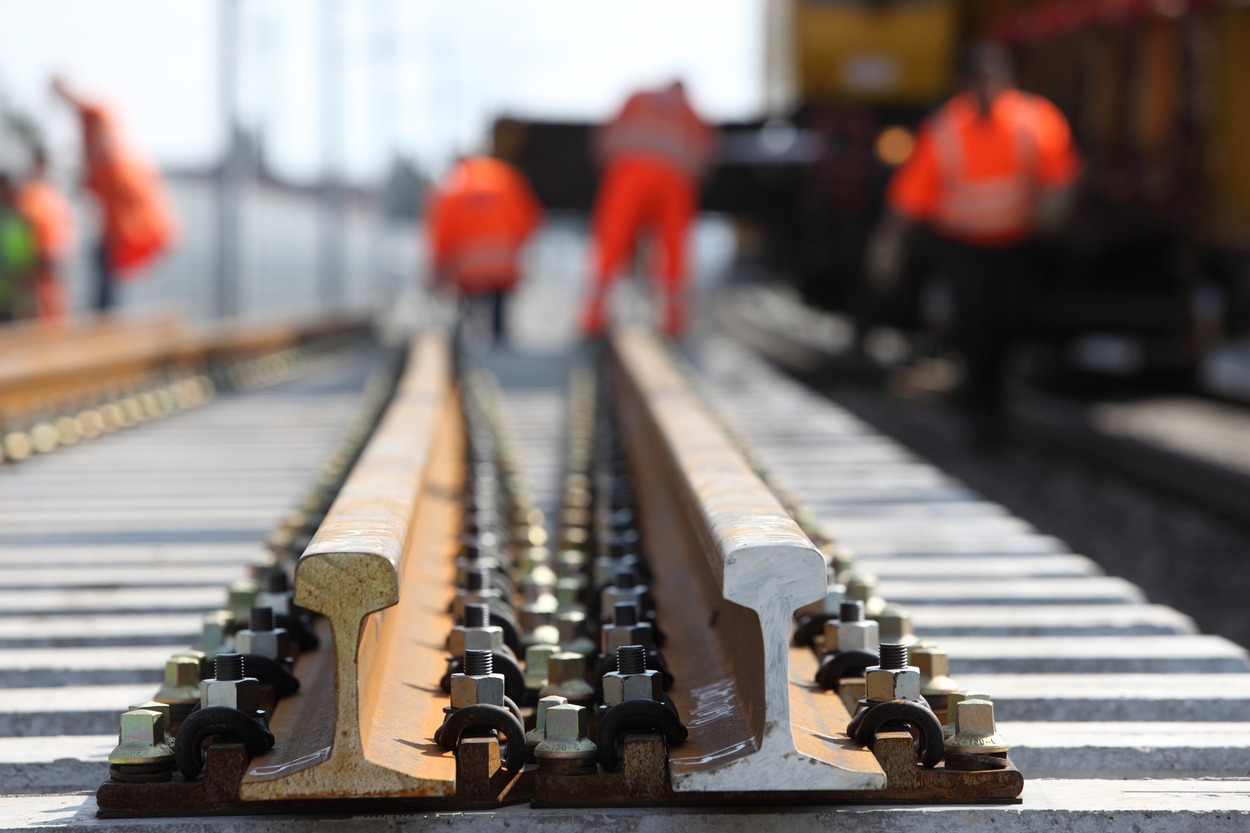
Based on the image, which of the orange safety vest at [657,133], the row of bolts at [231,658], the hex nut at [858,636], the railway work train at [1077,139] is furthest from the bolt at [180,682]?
the orange safety vest at [657,133]

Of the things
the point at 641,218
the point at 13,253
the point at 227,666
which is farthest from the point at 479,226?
the point at 227,666

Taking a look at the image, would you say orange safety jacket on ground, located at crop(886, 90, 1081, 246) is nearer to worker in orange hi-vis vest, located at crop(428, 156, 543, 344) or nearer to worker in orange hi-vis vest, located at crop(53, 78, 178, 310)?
worker in orange hi-vis vest, located at crop(428, 156, 543, 344)

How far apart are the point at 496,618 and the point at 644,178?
956 cm

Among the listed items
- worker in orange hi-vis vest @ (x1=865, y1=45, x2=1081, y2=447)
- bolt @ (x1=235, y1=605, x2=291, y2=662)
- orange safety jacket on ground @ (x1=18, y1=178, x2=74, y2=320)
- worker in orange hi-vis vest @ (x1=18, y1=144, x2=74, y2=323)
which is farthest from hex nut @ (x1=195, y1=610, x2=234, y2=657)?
orange safety jacket on ground @ (x1=18, y1=178, x2=74, y2=320)

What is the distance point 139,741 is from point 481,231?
11.7 m

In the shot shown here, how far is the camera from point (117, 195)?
12.4 metres

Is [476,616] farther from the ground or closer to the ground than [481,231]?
closer to the ground

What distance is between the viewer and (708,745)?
2.10 meters

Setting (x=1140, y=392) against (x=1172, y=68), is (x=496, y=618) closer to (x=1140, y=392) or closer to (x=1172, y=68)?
(x=1172, y=68)

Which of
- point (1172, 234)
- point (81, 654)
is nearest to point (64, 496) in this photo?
point (81, 654)

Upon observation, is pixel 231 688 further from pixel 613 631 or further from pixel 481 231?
pixel 481 231

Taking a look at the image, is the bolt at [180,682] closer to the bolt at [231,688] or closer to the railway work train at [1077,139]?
the bolt at [231,688]

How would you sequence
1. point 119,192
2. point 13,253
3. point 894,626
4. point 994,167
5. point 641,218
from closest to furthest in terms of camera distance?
point 894,626
point 994,167
point 641,218
point 119,192
point 13,253

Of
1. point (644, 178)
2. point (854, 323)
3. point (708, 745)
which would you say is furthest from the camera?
point (854, 323)
